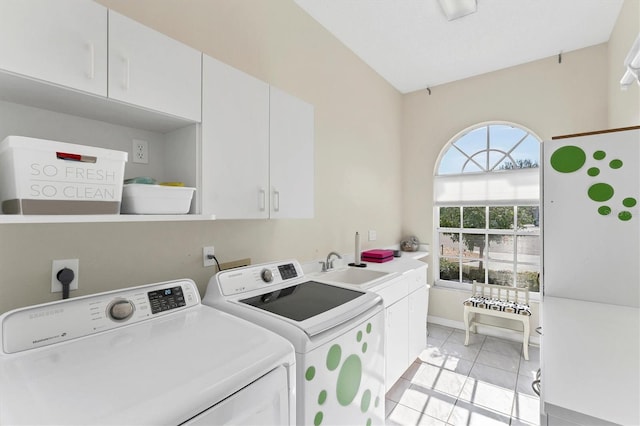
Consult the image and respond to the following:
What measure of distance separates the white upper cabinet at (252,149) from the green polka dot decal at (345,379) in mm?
804

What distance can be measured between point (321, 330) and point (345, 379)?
1.08 feet

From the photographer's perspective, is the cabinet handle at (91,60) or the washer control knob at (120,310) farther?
the washer control knob at (120,310)

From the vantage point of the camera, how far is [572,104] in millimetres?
Answer: 3072

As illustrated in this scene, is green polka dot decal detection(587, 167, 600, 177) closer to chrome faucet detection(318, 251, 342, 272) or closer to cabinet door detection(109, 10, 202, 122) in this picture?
chrome faucet detection(318, 251, 342, 272)

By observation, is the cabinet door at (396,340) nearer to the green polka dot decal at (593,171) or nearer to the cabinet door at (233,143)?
the cabinet door at (233,143)

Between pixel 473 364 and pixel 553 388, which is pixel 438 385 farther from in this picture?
pixel 553 388

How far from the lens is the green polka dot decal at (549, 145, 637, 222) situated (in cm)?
154

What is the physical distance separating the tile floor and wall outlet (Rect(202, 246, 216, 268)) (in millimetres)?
1675

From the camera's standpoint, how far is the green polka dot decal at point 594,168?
1.54 meters

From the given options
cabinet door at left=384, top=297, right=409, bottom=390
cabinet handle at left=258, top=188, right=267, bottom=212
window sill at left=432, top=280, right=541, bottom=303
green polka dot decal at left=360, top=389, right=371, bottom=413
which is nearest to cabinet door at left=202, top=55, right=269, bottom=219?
cabinet handle at left=258, top=188, right=267, bottom=212

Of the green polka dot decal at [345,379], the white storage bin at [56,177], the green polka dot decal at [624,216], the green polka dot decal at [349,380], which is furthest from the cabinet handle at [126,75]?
the green polka dot decal at [624,216]

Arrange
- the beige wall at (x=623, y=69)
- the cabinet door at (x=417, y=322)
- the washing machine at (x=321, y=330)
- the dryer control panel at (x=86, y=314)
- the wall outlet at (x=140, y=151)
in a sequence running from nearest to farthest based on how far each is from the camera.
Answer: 1. the dryer control panel at (x=86, y=314)
2. the washing machine at (x=321, y=330)
3. the wall outlet at (x=140, y=151)
4. the beige wall at (x=623, y=69)
5. the cabinet door at (x=417, y=322)

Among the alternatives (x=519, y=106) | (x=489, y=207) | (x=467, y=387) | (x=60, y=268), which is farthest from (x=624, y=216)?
(x=60, y=268)

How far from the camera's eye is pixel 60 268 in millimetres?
1201
